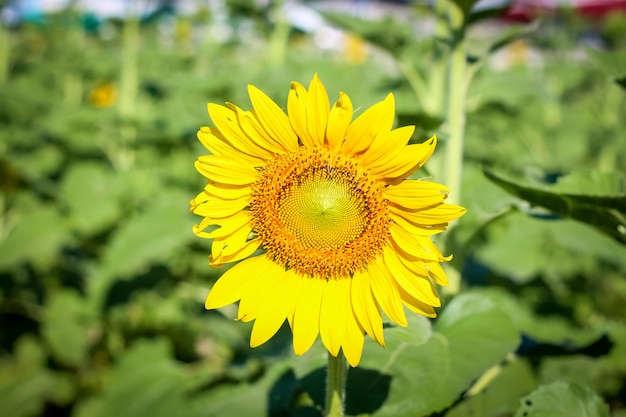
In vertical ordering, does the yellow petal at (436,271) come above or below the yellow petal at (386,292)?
above

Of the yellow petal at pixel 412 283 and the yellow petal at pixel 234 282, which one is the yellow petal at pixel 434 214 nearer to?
the yellow petal at pixel 412 283

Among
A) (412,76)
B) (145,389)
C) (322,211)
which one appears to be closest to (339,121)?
(322,211)

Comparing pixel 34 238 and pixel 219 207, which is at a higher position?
pixel 219 207

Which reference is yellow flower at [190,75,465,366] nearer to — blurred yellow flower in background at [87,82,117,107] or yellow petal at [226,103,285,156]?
yellow petal at [226,103,285,156]

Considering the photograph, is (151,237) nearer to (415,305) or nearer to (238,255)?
(238,255)

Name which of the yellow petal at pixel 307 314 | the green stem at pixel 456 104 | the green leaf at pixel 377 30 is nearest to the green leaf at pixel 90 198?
the green leaf at pixel 377 30

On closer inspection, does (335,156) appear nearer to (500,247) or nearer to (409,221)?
(409,221)

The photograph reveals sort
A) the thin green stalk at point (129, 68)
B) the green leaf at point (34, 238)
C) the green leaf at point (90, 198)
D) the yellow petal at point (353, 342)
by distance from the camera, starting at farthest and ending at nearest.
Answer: the thin green stalk at point (129, 68)
the green leaf at point (90, 198)
the green leaf at point (34, 238)
the yellow petal at point (353, 342)
